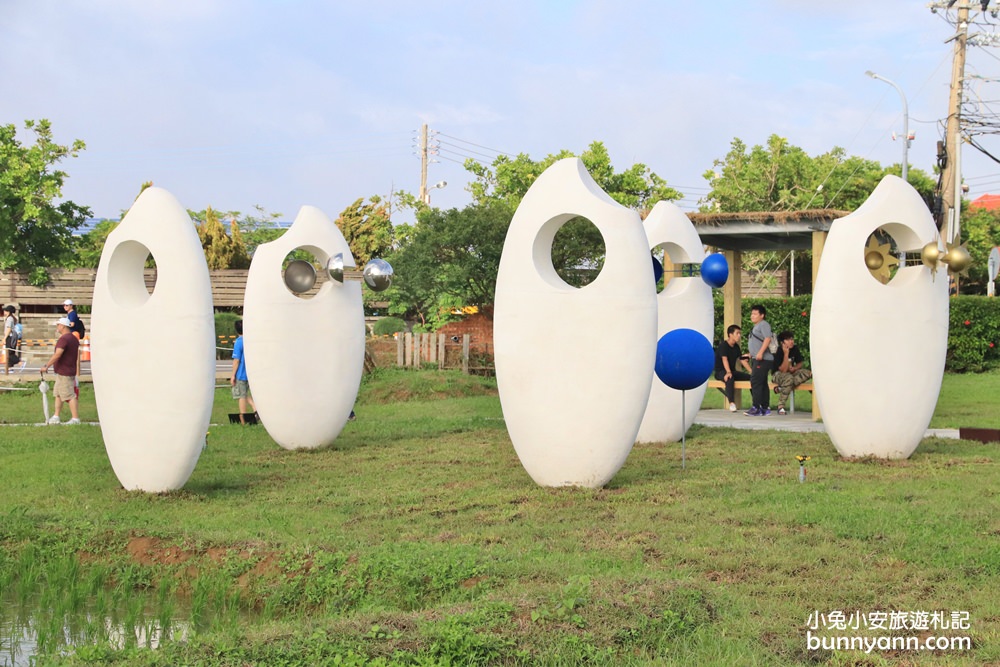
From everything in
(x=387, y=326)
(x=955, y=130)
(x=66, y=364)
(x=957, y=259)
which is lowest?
(x=66, y=364)

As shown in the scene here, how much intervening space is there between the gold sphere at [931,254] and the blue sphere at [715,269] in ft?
7.68

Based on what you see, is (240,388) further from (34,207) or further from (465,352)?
(34,207)

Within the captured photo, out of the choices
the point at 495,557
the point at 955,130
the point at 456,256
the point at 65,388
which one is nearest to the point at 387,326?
the point at 456,256

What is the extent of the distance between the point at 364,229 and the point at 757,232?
22552 millimetres

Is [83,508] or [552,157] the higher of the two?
[552,157]

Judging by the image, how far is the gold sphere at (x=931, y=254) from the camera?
35.8 ft

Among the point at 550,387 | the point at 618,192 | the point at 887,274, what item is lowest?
the point at 550,387

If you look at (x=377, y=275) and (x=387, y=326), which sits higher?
(x=377, y=275)

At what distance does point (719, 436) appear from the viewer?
1358 cm

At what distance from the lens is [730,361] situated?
17.2m

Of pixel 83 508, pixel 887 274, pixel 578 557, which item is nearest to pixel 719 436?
pixel 887 274

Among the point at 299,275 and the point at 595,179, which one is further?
the point at 595,179

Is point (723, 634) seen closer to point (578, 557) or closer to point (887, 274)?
point (578, 557)

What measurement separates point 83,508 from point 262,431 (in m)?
5.46
